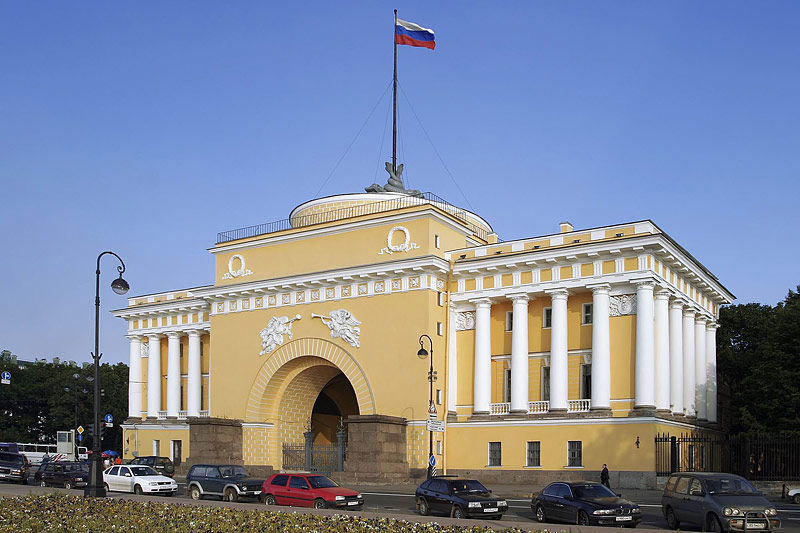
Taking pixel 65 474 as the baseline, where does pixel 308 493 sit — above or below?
above

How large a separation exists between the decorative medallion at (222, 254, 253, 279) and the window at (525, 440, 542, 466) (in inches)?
760

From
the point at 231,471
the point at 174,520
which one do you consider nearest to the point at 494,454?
the point at 231,471

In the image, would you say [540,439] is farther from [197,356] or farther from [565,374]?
[197,356]

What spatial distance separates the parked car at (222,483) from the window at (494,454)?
13784mm

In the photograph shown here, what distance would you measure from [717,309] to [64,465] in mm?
35100

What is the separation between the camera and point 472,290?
4378cm

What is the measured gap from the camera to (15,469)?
133 ft

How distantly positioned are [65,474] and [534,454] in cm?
2077

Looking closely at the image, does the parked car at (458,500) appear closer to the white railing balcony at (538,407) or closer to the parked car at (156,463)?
the white railing balcony at (538,407)

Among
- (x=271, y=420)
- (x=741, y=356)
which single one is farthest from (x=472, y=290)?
(x=741, y=356)

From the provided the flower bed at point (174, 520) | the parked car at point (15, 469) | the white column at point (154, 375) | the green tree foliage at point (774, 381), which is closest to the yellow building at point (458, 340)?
the green tree foliage at point (774, 381)

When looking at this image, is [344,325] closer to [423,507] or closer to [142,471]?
[142,471]

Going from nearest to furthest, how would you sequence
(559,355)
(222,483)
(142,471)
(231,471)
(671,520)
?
(671,520) < (222,483) < (231,471) < (142,471) < (559,355)

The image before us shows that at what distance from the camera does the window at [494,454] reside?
4175cm
